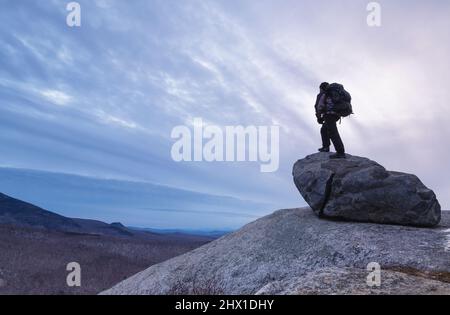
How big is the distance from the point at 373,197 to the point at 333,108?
15.4 feet

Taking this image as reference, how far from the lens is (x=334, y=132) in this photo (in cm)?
1953

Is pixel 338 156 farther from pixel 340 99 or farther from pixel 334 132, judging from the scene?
pixel 340 99

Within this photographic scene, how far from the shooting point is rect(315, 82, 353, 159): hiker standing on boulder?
1916 centimetres

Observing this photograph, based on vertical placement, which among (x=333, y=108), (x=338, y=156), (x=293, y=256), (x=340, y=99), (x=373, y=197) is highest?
(x=340, y=99)

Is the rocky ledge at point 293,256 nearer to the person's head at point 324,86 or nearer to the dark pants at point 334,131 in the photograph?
the dark pants at point 334,131

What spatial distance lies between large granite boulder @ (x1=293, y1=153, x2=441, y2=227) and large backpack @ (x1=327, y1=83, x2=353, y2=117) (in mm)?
2930

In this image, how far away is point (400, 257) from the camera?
44.5 ft

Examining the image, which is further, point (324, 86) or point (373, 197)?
point (324, 86)

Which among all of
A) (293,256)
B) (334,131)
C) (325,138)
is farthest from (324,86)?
(293,256)

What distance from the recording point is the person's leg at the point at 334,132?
63.7 ft

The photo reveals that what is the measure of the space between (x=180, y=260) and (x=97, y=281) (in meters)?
15.5

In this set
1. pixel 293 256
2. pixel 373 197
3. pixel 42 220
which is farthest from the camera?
pixel 42 220

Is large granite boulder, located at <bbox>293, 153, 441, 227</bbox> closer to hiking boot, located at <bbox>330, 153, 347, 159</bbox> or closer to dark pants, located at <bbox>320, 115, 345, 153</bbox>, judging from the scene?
hiking boot, located at <bbox>330, 153, 347, 159</bbox>
